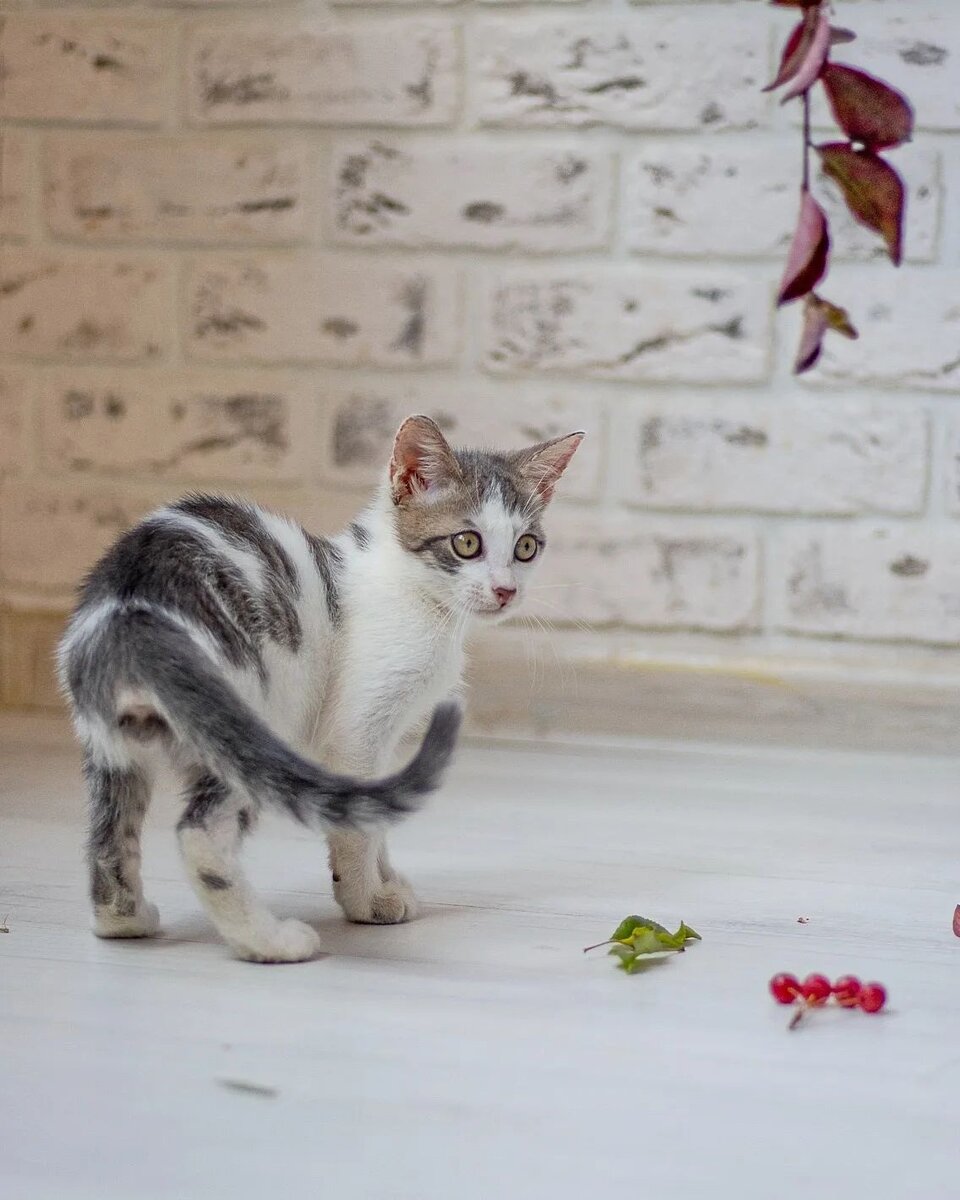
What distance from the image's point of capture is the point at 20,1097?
0.94m

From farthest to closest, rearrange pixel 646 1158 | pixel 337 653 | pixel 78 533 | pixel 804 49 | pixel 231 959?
pixel 78 533 < pixel 337 653 < pixel 231 959 < pixel 646 1158 < pixel 804 49

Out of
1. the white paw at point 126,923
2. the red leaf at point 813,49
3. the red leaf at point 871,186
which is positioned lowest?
the white paw at point 126,923

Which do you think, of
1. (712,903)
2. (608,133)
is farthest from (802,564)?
(712,903)

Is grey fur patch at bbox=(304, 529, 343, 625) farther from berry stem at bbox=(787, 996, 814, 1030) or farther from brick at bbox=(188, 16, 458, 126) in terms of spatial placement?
brick at bbox=(188, 16, 458, 126)

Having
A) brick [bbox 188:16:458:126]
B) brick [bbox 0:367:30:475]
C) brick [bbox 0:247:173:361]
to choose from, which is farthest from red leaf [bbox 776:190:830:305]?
brick [bbox 0:367:30:475]

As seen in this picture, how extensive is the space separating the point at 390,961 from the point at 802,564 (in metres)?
1.26

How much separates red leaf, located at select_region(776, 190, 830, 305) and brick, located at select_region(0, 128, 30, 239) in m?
2.14

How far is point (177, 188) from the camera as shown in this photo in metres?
2.39

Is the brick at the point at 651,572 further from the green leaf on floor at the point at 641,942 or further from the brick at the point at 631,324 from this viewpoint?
the green leaf on floor at the point at 641,942

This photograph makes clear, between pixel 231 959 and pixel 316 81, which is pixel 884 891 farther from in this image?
pixel 316 81

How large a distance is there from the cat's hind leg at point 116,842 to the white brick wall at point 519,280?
118 cm

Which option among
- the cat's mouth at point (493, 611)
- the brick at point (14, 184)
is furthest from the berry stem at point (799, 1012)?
the brick at point (14, 184)

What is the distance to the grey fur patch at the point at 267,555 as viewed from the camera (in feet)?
4.28

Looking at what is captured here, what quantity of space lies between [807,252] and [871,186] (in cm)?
3
